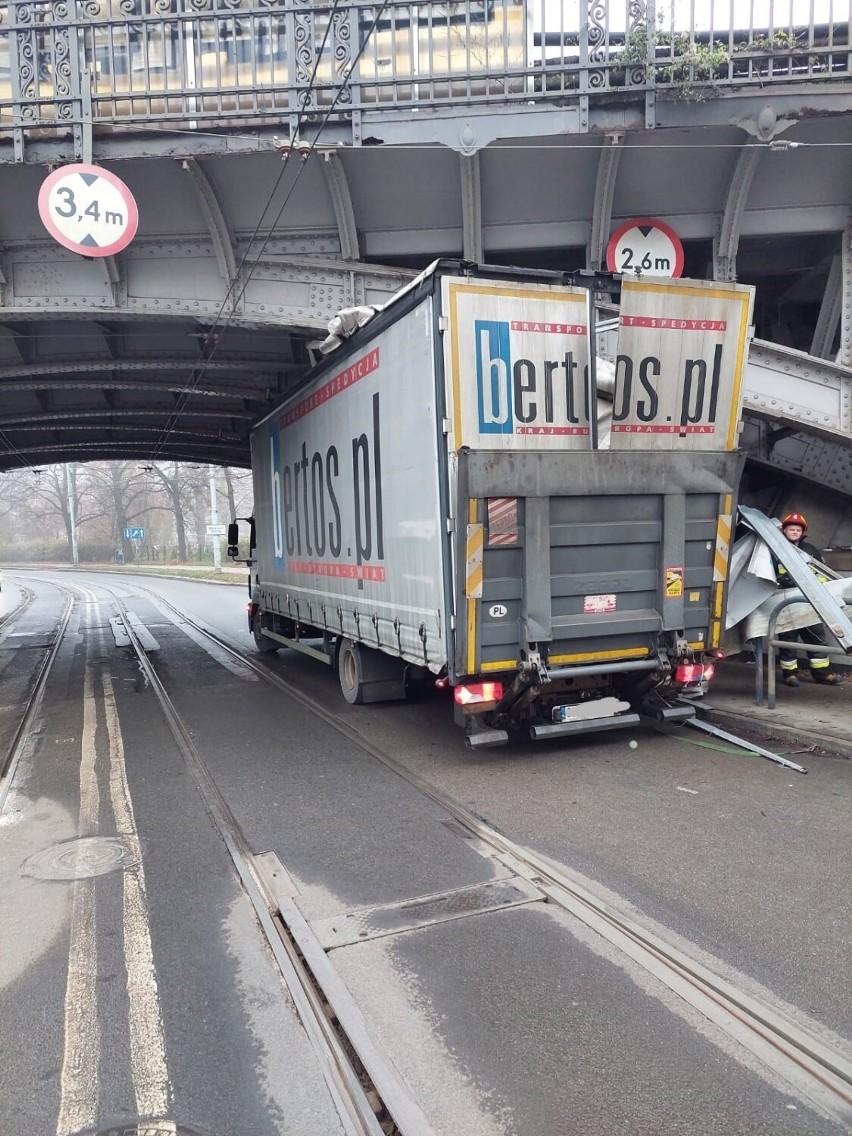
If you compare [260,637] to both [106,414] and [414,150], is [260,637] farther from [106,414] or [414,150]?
[414,150]

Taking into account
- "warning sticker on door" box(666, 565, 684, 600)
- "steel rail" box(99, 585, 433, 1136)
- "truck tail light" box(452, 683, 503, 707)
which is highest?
"warning sticker on door" box(666, 565, 684, 600)

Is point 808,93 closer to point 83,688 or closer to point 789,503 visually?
point 789,503

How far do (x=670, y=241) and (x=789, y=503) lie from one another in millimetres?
4101

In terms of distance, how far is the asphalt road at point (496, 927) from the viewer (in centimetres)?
283

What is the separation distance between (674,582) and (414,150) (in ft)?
19.6

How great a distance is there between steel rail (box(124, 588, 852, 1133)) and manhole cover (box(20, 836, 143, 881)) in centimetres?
224

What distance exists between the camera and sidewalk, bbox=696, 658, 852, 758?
703 cm

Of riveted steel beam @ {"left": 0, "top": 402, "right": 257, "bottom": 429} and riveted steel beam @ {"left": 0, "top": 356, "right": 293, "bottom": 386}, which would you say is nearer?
riveted steel beam @ {"left": 0, "top": 356, "right": 293, "bottom": 386}

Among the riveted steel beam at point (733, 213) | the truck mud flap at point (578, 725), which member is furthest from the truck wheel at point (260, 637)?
the riveted steel beam at point (733, 213)

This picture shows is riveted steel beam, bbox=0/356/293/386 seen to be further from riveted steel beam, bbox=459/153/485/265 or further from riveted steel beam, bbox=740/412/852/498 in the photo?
riveted steel beam, bbox=740/412/852/498

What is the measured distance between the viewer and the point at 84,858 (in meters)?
5.10

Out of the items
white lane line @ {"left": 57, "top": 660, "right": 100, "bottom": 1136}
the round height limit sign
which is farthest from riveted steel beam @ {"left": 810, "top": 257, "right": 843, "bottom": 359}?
white lane line @ {"left": 57, "top": 660, "right": 100, "bottom": 1136}

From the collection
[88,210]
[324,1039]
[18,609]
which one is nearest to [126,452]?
[18,609]

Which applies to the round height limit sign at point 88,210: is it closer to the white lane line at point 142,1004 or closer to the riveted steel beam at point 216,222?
the riveted steel beam at point 216,222
